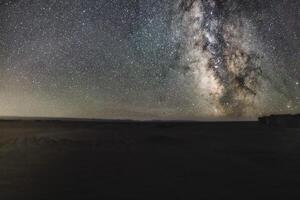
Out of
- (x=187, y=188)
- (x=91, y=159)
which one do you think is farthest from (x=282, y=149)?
(x=187, y=188)

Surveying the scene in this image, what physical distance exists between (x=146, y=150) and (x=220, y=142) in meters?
6.73

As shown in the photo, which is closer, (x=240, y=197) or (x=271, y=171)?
(x=240, y=197)

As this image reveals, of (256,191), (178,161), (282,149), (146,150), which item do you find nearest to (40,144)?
(146,150)

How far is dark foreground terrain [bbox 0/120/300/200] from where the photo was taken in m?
12.6

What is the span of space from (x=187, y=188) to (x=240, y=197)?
6.29ft

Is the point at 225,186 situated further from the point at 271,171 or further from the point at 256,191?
the point at 271,171

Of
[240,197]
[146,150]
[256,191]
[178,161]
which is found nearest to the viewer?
[240,197]

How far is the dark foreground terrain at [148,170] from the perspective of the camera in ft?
41.4

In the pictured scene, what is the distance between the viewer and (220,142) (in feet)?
92.9

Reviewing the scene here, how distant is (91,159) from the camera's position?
19.9 metres

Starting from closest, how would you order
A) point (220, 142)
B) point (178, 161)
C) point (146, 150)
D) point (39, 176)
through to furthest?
point (39, 176), point (178, 161), point (146, 150), point (220, 142)

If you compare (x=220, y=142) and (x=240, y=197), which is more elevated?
(x=220, y=142)

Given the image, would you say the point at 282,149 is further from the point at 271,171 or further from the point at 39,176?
the point at 39,176

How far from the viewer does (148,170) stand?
55.5 feet
